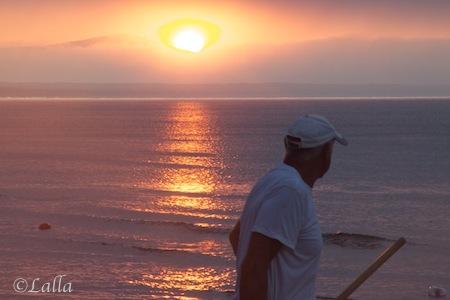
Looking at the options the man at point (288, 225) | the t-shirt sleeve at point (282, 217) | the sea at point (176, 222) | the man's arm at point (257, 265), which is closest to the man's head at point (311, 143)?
the man at point (288, 225)

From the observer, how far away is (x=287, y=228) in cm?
355

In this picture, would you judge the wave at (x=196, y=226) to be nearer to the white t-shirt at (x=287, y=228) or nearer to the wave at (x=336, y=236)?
the wave at (x=336, y=236)

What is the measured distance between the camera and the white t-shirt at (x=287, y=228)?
355 centimetres

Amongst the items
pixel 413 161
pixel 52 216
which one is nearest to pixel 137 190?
pixel 52 216

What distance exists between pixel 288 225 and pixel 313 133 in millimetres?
421

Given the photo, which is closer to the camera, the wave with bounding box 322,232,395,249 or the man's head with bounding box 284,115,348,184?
the man's head with bounding box 284,115,348,184

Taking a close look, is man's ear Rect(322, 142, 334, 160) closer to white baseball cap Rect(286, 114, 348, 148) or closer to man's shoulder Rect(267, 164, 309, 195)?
white baseball cap Rect(286, 114, 348, 148)

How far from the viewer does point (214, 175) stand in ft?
134

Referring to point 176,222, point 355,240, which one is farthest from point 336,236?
point 176,222

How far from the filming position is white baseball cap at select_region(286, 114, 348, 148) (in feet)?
12.2

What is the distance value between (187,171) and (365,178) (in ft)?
27.1

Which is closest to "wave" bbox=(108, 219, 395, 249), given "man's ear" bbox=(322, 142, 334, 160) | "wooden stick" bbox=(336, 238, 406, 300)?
"wooden stick" bbox=(336, 238, 406, 300)

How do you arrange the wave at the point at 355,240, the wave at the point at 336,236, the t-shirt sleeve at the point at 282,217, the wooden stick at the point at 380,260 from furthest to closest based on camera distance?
the wave at the point at 336,236 < the wave at the point at 355,240 < the wooden stick at the point at 380,260 < the t-shirt sleeve at the point at 282,217

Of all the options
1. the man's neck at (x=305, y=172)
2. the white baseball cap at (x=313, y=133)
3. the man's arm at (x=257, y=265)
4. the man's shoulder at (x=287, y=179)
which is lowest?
the man's arm at (x=257, y=265)
